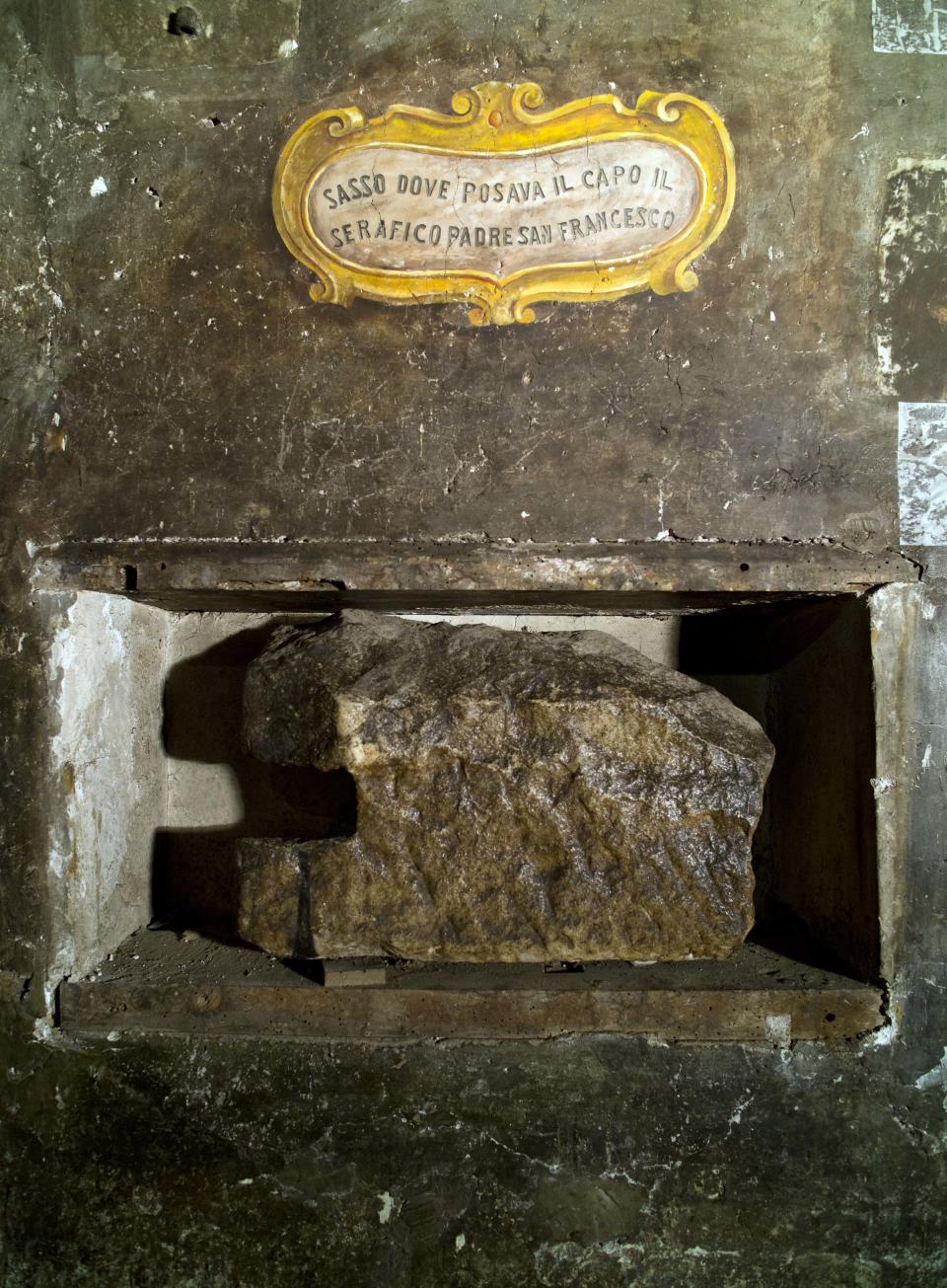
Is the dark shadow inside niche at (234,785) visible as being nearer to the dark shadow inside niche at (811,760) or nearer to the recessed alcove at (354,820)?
the recessed alcove at (354,820)

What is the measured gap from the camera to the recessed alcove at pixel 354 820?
2.38 meters

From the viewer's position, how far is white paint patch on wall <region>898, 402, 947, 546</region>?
241 centimetres

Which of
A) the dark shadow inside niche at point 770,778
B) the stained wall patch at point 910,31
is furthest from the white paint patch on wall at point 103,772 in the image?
the stained wall patch at point 910,31

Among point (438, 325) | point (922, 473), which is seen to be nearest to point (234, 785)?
point (438, 325)

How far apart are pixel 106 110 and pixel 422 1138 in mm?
3125

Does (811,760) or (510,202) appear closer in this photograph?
(510,202)

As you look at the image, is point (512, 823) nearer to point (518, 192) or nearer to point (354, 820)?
point (354, 820)

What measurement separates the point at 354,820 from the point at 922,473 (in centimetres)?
202

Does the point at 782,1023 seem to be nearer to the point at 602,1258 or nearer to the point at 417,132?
the point at 602,1258

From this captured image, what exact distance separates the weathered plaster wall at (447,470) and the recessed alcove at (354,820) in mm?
90

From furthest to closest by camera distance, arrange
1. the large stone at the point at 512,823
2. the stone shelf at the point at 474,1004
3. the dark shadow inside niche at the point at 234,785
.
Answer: the dark shadow inside niche at the point at 234,785 < the stone shelf at the point at 474,1004 < the large stone at the point at 512,823

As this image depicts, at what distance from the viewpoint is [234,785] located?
120 inches

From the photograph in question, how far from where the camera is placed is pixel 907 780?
7.82ft

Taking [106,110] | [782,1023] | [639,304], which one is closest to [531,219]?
[639,304]
